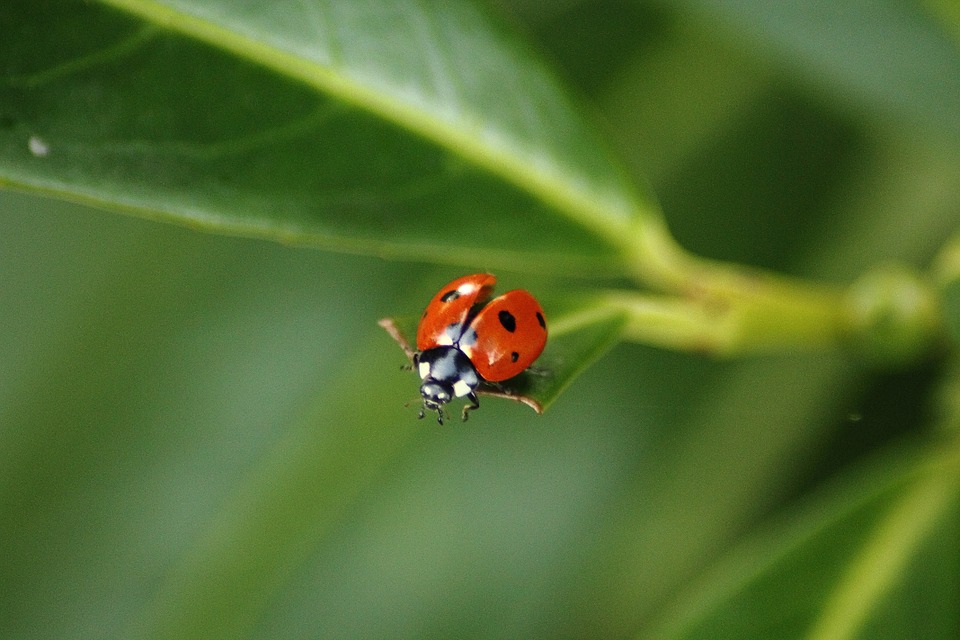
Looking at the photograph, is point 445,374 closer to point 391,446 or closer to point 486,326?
point 486,326

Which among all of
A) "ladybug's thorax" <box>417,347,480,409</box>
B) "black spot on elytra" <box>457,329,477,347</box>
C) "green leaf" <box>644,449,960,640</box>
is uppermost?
"ladybug's thorax" <box>417,347,480,409</box>

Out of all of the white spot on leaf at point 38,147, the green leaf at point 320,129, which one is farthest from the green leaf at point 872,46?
the white spot on leaf at point 38,147

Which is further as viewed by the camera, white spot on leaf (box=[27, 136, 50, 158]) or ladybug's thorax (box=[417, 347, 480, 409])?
ladybug's thorax (box=[417, 347, 480, 409])

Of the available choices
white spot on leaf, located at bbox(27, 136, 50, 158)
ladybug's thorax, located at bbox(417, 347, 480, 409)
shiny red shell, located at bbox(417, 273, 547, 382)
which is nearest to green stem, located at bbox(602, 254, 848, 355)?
shiny red shell, located at bbox(417, 273, 547, 382)

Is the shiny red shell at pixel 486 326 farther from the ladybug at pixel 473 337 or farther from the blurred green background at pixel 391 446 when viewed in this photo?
the blurred green background at pixel 391 446

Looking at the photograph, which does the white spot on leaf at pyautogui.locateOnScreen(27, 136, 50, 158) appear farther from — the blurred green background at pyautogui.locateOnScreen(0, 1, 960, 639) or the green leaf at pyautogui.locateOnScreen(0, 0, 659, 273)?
the blurred green background at pyautogui.locateOnScreen(0, 1, 960, 639)

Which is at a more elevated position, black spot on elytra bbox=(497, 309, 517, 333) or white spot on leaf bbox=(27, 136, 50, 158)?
black spot on elytra bbox=(497, 309, 517, 333)

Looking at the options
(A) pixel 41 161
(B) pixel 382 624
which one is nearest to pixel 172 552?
(B) pixel 382 624
